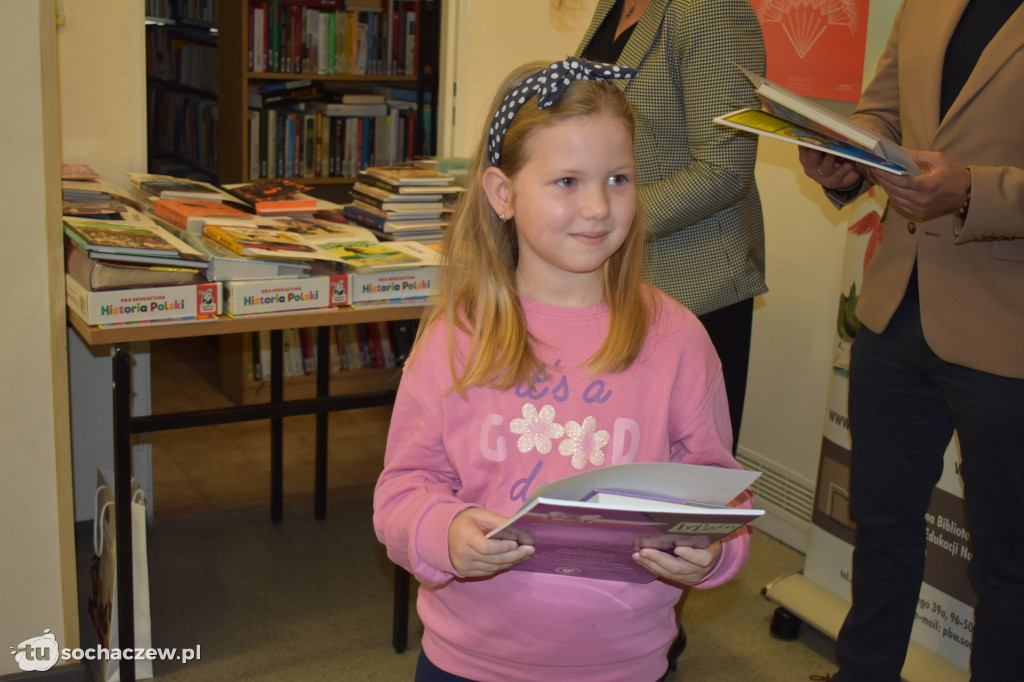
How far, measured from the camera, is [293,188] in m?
2.73

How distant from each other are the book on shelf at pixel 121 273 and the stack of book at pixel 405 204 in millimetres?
599

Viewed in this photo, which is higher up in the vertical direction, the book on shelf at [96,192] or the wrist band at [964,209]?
the wrist band at [964,209]

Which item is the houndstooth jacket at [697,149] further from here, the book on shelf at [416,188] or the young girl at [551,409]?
the book on shelf at [416,188]

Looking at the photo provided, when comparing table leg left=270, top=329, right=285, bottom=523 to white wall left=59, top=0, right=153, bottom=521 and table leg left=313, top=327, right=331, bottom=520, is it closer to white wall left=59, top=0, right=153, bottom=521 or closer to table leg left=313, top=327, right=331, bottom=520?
table leg left=313, top=327, right=331, bottom=520

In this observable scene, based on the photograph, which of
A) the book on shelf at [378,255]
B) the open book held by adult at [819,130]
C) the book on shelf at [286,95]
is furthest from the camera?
the book on shelf at [286,95]

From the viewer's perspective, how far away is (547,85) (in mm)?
1235

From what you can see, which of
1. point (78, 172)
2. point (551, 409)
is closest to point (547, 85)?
point (551, 409)

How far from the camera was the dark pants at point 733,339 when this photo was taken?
2031 millimetres

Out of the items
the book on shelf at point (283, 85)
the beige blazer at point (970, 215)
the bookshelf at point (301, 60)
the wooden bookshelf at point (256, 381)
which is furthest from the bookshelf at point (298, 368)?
the beige blazer at point (970, 215)

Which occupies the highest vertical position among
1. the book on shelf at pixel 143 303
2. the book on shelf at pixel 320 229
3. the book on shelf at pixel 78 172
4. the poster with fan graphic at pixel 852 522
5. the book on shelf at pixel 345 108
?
the book on shelf at pixel 345 108

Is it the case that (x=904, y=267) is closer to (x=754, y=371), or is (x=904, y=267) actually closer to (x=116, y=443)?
(x=754, y=371)

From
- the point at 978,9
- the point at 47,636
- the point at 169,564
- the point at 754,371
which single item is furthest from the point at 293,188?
the point at 978,9

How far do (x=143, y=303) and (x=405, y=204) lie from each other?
818 millimetres

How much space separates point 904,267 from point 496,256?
0.83 m
